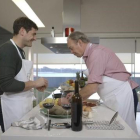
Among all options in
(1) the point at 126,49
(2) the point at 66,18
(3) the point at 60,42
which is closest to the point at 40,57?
(1) the point at 126,49

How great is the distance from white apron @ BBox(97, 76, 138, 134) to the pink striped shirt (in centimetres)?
5

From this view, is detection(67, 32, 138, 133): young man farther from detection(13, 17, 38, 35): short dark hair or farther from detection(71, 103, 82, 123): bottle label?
detection(71, 103, 82, 123): bottle label

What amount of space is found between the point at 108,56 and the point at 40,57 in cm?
424

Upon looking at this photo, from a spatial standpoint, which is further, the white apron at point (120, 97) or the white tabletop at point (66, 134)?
the white apron at point (120, 97)

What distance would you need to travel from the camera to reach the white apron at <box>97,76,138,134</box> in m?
1.52

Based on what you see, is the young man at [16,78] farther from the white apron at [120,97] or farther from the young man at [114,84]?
the white apron at [120,97]

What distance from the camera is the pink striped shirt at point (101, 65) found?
138 centimetres

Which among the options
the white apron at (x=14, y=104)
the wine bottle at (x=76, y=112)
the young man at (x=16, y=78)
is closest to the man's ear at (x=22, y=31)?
the young man at (x=16, y=78)

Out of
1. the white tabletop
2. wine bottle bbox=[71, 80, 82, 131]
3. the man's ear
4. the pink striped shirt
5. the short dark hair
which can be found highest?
the short dark hair

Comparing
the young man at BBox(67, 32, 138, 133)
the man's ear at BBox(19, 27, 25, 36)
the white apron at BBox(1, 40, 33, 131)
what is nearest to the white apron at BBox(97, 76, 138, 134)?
the young man at BBox(67, 32, 138, 133)

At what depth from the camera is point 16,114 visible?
140 cm

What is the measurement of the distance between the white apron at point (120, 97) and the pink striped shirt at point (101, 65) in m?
0.05

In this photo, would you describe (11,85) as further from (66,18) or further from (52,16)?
(52,16)

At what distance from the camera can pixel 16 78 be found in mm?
1408
